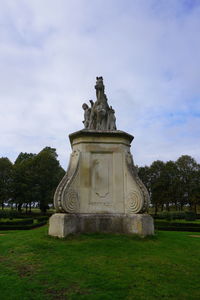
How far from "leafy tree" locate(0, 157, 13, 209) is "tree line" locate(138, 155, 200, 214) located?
27107 millimetres

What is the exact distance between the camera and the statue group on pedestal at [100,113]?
31.5 feet

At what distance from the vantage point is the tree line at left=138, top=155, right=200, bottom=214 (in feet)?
165

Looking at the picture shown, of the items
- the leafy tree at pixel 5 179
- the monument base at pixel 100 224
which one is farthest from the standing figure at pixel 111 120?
the leafy tree at pixel 5 179

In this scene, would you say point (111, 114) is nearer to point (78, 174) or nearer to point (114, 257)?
point (78, 174)

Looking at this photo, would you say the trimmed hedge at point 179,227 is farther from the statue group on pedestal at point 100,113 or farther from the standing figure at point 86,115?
Result: the standing figure at point 86,115

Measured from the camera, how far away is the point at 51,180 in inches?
1722

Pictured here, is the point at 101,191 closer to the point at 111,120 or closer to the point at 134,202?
the point at 134,202

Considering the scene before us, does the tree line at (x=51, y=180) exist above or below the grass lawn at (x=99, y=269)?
above

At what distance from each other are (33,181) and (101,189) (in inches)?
1441

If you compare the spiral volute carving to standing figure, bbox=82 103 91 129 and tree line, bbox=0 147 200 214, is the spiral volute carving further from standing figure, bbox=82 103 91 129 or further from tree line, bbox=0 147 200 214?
tree line, bbox=0 147 200 214

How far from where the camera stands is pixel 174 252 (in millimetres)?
6402

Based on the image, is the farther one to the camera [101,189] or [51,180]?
[51,180]

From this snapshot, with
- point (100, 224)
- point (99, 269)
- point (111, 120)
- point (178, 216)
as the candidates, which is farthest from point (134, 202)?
point (178, 216)

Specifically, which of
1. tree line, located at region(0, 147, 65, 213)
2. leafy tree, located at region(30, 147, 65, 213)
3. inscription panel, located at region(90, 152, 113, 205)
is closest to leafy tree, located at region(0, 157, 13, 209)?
tree line, located at region(0, 147, 65, 213)
